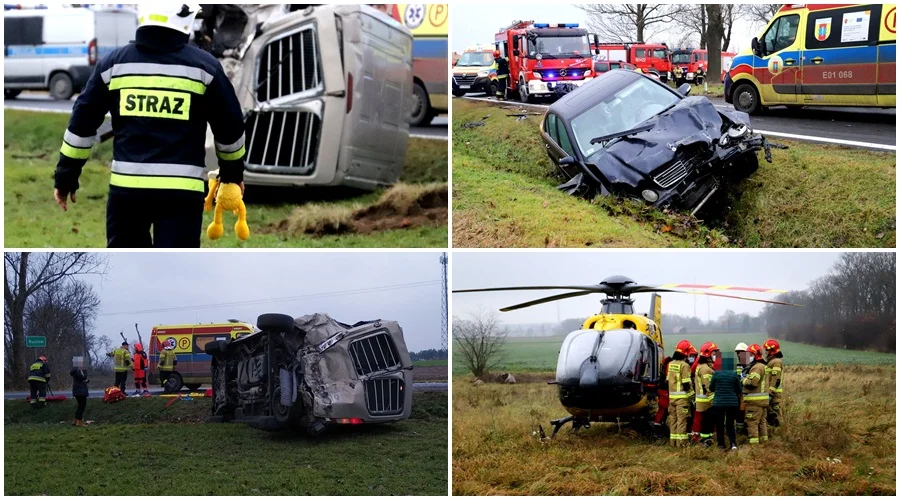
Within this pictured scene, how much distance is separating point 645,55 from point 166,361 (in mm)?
5779

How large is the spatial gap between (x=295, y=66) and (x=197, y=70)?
12.1 feet

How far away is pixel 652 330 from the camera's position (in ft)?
24.5

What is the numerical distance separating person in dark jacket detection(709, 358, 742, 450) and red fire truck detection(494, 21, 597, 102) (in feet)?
13.1

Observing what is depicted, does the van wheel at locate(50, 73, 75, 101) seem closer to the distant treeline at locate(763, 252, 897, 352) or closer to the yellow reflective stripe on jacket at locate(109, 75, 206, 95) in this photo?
the yellow reflective stripe on jacket at locate(109, 75, 206, 95)

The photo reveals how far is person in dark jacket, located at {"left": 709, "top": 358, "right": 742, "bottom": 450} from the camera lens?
714cm

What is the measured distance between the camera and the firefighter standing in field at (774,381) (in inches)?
311

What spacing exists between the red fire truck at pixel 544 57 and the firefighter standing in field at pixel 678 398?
375 centimetres

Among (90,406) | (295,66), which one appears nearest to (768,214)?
(295,66)

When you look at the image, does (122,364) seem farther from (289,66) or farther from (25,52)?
(25,52)

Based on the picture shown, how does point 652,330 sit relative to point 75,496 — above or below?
above

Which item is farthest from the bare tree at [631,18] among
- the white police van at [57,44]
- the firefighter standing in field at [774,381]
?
the white police van at [57,44]

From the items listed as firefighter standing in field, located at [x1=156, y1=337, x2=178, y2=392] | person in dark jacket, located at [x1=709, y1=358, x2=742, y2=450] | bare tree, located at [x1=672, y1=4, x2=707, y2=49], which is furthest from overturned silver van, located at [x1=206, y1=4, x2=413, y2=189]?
person in dark jacket, located at [x1=709, y1=358, x2=742, y2=450]

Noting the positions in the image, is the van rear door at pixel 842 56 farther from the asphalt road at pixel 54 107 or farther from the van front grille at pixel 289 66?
the van front grille at pixel 289 66

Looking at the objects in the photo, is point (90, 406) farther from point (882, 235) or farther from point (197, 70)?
point (882, 235)
